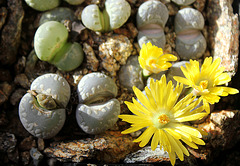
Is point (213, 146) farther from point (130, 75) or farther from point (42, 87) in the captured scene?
point (42, 87)

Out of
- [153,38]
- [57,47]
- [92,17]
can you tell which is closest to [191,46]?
[153,38]

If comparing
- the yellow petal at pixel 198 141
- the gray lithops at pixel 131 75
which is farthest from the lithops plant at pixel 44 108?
the yellow petal at pixel 198 141

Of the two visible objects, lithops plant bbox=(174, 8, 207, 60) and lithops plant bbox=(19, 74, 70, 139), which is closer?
lithops plant bbox=(19, 74, 70, 139)

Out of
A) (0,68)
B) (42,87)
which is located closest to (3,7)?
(0,68)

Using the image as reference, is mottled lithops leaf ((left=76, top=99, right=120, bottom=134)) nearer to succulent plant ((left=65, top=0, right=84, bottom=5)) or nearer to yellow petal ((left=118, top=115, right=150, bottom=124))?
yellow petal ((left=118, top=115, right=150, bottom=124))

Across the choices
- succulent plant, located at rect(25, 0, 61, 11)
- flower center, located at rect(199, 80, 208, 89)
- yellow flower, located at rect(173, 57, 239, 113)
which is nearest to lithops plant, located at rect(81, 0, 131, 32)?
succulent plant, located at rect(25, 0, 61, 11)

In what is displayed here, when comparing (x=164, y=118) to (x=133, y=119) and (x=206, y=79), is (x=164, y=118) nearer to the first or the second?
(x=133, y=119)

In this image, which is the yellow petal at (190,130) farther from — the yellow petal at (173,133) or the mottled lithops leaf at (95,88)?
the mottled lithops leaf at (95,88)
